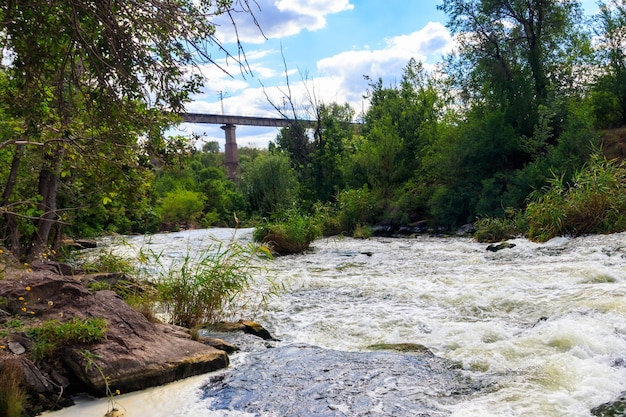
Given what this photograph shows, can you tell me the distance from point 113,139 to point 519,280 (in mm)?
6513

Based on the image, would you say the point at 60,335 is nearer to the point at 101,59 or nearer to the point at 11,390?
the point at 11,390

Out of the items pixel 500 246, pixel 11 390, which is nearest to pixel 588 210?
pixel 500 246

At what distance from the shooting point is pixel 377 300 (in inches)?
300

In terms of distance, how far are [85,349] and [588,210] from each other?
473 inches

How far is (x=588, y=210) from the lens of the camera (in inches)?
498

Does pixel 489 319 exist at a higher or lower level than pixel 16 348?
lower

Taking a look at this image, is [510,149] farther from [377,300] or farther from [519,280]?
[377,300]

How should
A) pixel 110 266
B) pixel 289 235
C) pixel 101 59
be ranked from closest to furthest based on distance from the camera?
pixel 101 59 → pixel 110 266 → pixel 289 235

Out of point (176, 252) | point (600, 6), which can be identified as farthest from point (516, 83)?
point (176, 252)

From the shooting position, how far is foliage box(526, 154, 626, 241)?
40.9 feet

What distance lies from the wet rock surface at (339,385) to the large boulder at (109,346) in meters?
0.36

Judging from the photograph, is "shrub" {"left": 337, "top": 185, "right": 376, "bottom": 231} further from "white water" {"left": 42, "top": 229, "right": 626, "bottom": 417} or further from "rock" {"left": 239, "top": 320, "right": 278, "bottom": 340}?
"rock" {"left": 239, "top": 320, "right": 278, "bottom": 340}

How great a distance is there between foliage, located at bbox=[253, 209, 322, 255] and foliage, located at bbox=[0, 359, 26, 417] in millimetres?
10653

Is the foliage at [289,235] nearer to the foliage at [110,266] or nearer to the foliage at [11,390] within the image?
the foliage at [110,266]
